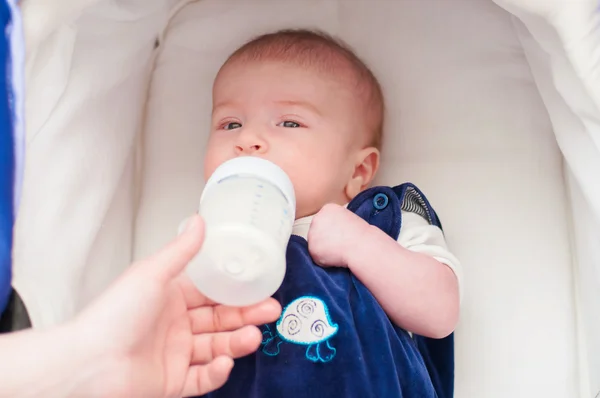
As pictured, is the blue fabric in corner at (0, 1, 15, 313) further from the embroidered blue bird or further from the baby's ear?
the baby's ear

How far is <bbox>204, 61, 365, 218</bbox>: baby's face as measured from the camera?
100cm

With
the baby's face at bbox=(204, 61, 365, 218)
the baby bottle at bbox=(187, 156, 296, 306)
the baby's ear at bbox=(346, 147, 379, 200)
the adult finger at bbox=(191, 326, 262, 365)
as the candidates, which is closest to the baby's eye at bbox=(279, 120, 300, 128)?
the baby's face at bbox=(204, 61, 365, 218)

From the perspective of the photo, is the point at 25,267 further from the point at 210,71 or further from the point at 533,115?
the point at 533,115

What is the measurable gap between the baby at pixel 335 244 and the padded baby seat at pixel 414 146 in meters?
0.11

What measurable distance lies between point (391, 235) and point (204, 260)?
38 cm

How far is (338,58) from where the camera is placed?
113 centimetres

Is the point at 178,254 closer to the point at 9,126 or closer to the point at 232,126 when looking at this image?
the point at 9,126

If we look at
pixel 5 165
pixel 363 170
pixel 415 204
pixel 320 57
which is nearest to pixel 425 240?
pixel 415 204

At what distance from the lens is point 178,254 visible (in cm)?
68

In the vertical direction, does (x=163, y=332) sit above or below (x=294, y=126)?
below

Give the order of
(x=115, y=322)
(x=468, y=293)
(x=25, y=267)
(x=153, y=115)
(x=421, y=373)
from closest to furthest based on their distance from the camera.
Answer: (x=115, y=322), (x=25, y=267), (x=421, y=373), (x=468, y=293), (x=153, y=115)

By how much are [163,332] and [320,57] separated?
0.54 metres

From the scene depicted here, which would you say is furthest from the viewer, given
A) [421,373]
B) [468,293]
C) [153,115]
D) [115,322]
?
[153,115]

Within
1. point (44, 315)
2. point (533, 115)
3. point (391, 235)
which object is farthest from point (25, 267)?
point (533, 115)
